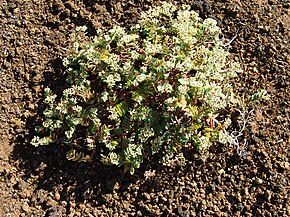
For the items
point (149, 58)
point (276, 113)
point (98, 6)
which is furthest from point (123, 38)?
point (276, 113)

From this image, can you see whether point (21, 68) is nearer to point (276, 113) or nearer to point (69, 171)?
point (69, 171)

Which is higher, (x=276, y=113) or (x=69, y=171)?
(x=276, y=113)

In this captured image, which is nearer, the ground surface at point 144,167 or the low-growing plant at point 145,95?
the low-growing plant at point 145,95

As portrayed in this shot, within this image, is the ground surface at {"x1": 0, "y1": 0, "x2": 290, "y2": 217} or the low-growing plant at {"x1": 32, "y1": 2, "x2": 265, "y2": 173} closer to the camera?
the low-growing plant at {"x1": 32, "y1": 2, "x2": 265, "y2": 173}
